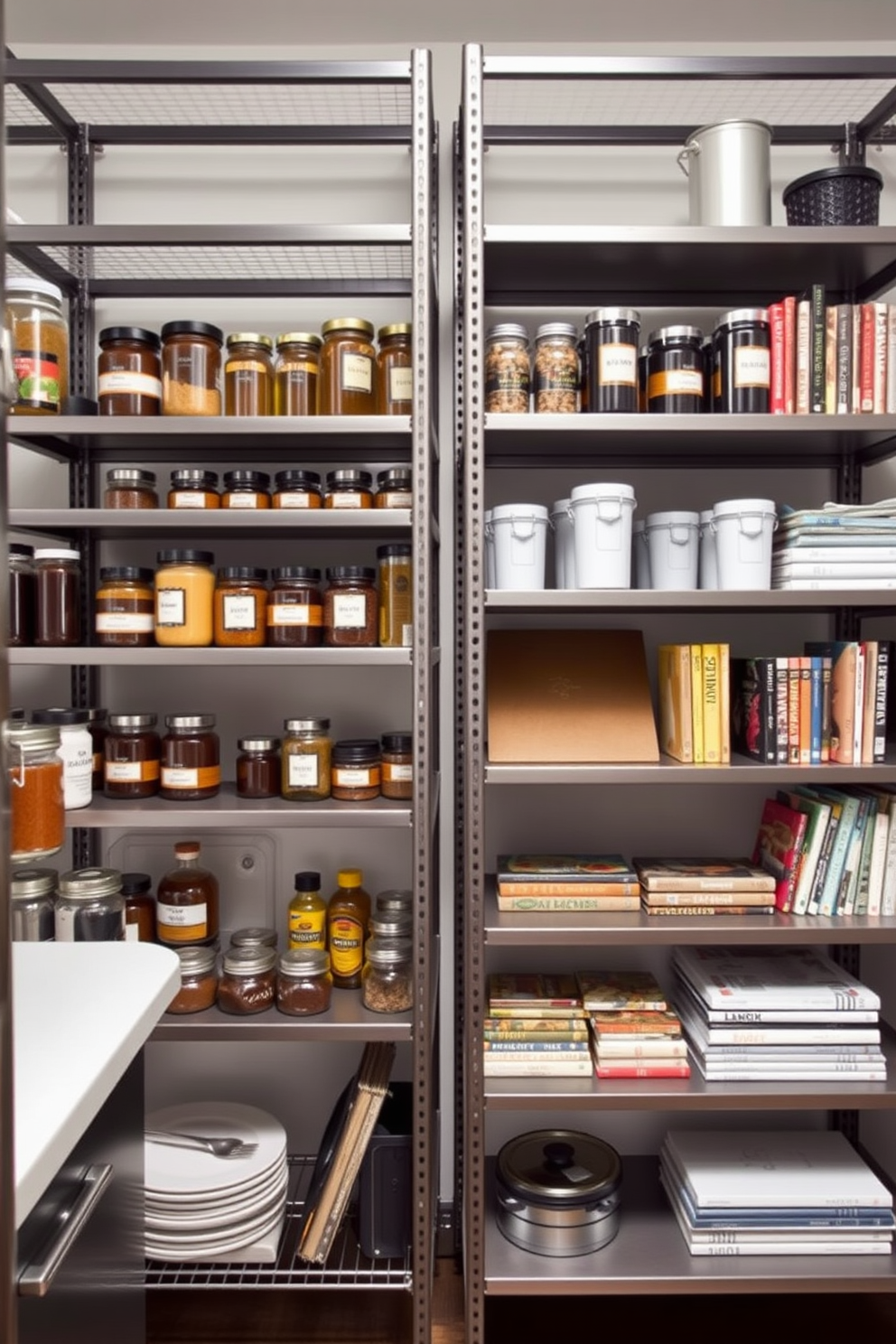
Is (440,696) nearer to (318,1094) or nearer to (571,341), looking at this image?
(571,341)

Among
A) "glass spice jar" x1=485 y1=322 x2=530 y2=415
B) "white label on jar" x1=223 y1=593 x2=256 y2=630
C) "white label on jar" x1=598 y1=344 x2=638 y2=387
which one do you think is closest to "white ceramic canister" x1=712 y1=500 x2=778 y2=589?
"white label on jar" x1=598 y1=344 x2=638 y2=387

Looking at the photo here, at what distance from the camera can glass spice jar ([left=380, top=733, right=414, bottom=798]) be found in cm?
156

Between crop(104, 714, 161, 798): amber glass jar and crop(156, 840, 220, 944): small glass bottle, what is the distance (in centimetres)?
16

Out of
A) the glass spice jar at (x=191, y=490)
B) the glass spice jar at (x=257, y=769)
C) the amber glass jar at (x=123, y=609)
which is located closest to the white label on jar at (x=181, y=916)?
the glass spice jar at (x=257, y=769)

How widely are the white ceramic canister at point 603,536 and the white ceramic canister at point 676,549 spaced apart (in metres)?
0.09

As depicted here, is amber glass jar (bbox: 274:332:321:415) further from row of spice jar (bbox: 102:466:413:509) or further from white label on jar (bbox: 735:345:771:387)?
white label on jar (bbox: 735:345:771:387)

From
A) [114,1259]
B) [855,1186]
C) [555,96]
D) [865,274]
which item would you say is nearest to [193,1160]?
[114,1259]

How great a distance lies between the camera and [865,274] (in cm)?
165

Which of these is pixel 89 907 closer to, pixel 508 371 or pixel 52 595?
pixel 52 595

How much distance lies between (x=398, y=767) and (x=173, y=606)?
0.50m

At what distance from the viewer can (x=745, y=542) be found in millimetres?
1466

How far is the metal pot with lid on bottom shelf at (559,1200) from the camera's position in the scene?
153 centimetres

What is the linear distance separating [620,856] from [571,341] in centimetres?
100

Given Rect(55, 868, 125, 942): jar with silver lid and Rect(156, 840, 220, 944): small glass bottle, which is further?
Rect(156, 840, 220, 944): small glass bottle
